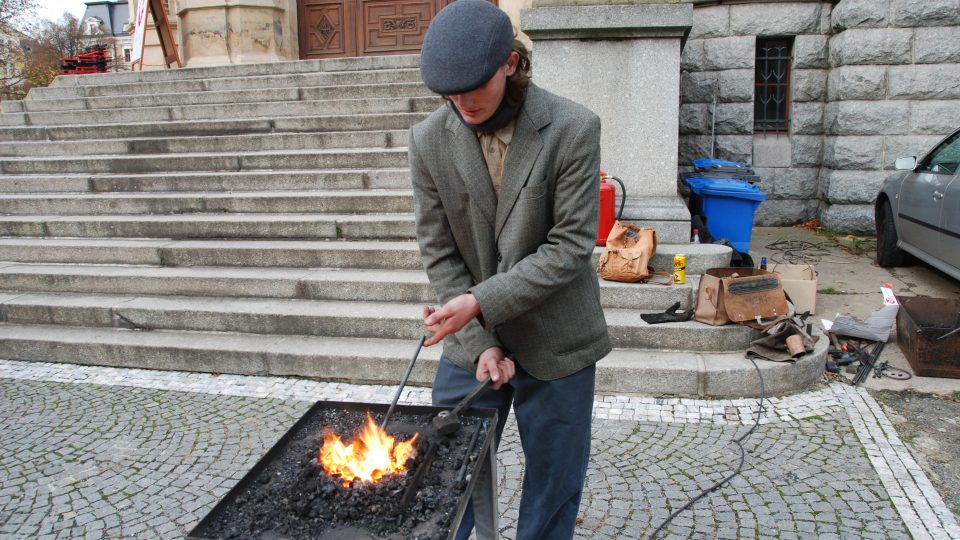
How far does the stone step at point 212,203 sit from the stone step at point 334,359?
1807 millimetres

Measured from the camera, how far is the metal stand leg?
7.93 ft

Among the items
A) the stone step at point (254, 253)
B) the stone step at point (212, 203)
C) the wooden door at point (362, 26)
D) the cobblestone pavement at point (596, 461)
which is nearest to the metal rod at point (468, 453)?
the cobblestone pavement at point (596, 461)

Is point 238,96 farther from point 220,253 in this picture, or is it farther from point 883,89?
point 883,89

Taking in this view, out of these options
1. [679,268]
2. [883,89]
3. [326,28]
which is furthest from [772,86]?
[326,28]

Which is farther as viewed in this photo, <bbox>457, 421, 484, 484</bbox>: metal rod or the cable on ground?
the cable on ground

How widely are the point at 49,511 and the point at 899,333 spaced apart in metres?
5.94

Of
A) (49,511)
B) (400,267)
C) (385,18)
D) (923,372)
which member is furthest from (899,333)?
(385,18)

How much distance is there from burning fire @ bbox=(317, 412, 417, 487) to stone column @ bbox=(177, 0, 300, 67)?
10.6m

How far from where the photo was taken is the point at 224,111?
9.03 metres

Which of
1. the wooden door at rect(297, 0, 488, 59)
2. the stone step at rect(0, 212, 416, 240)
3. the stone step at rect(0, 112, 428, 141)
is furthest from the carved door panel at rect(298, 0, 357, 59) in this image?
the stone step at rect(0, 212, 416, 240)

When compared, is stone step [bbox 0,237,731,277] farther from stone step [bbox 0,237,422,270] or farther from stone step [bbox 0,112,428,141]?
stone step [bbox 0,112,428,141]

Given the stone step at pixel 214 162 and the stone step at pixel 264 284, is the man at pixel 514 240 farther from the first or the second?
the stone step at pixel 214 162

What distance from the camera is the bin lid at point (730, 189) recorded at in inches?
263

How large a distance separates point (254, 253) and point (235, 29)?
644 centimetres
